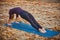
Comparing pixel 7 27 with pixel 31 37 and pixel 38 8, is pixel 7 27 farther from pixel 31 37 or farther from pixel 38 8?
pixel 38 8

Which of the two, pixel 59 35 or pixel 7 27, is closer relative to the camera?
pixel 59 35

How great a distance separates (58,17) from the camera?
7.75 ft

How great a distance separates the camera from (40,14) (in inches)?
95.0

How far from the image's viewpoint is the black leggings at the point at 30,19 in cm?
237

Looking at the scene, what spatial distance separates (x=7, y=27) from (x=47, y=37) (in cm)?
63

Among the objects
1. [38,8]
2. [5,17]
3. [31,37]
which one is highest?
[38,8]

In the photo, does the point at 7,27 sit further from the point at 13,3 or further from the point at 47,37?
the point at 47,37

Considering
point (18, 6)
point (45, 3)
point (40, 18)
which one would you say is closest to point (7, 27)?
point (18, 6)

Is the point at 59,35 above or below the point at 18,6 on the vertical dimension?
below

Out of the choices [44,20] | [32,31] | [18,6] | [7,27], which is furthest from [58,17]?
[7,27]

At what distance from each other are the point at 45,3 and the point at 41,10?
0.12 meters

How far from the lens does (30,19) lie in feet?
7.85

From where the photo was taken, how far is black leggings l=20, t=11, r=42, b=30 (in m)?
2.37

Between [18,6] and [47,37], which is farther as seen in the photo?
[18,6]
